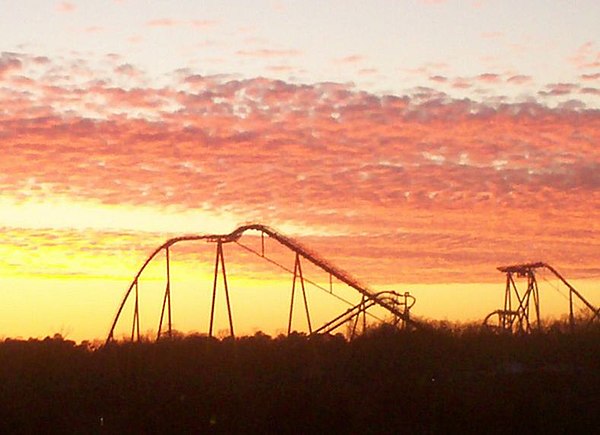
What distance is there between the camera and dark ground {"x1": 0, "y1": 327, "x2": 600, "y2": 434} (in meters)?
38.7

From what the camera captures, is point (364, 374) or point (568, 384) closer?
point (568, 384)

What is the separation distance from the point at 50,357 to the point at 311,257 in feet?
38.4

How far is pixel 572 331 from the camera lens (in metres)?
63.1

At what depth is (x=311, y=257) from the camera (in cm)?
5769

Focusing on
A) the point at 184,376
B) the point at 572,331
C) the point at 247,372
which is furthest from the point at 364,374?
the point at 572,331

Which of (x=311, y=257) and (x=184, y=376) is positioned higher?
(x=311, y=257)

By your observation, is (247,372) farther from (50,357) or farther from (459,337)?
(459,337)

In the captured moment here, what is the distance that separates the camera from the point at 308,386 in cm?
4278

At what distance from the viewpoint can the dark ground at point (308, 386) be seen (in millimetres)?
38688

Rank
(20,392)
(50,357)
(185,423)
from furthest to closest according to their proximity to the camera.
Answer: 1. (50,357)
2. (20,392)
3. (185,423)

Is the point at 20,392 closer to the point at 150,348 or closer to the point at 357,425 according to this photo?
the point at 357,425

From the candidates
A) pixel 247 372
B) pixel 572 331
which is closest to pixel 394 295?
pixel 572 331

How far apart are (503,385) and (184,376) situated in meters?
10.3

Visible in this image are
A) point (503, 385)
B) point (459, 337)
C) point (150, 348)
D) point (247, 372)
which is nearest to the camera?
point (503, 385)
